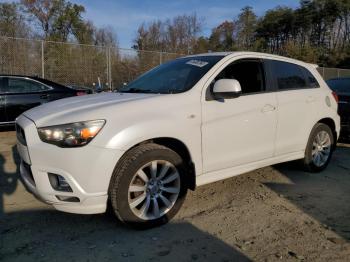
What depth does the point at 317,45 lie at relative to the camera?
5334cm

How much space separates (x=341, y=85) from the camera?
8633mm

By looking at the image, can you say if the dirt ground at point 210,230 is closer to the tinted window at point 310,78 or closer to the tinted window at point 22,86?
Result: the tinted window at point 310,78

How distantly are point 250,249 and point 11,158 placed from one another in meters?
4.69

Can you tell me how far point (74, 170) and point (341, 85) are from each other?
23.9ft

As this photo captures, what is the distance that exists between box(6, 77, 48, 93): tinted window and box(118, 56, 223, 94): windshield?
4703 mm

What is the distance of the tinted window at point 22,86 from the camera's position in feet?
28.2

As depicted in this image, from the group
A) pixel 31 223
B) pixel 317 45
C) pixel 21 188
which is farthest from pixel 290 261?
pixel 317 45

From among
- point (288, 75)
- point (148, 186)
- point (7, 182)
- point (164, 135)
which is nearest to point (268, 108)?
point (288, 75)

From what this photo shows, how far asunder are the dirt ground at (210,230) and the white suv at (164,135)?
11.7 inches

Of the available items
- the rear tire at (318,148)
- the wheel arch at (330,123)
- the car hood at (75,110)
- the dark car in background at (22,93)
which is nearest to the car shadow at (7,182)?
the car hood at (75,110)

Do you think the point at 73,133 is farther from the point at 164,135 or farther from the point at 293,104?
the point at 293,104

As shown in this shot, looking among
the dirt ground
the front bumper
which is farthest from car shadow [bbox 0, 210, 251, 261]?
the front bumper

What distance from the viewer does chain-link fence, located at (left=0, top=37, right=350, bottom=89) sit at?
42.1ft

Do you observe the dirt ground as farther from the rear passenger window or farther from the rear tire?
the rear passenger window
